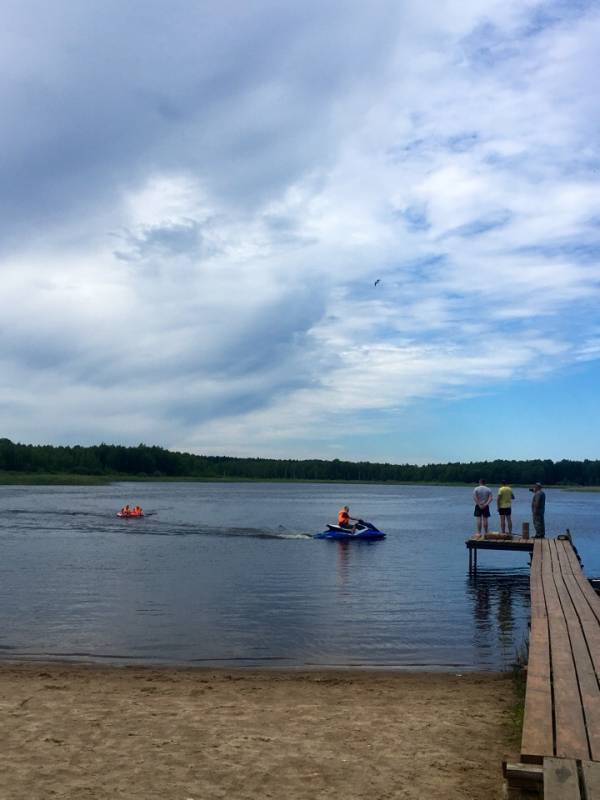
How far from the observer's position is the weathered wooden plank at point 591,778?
17.0ft

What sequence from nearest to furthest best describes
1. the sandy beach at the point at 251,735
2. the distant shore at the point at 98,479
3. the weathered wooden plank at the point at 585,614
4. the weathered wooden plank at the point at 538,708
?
the weathered wooden plank at the point at 538,708 < the sandy beach at the point at 251,735 < the weathered wooden plank at the point at 585,614 < the distant shore at the point at 98,479

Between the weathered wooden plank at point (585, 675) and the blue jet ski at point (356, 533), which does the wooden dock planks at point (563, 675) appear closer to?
the weathered wooden plank at point (585, 675)

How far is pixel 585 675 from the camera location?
8148 millimetres

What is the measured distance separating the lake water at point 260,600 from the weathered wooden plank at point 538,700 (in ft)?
9.72

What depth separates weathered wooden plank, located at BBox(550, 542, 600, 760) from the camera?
20.8 feet

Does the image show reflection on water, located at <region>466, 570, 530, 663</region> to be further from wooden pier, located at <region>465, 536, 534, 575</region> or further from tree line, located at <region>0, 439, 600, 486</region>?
tree line, located at <region>0, 439, 600, 486</region>

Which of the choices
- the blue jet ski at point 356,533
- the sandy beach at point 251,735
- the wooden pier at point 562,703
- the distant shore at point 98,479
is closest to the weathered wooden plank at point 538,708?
the wooden pier at point 562,703

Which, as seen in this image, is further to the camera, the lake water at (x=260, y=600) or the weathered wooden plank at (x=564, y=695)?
the lake water at (x=260, y=600)

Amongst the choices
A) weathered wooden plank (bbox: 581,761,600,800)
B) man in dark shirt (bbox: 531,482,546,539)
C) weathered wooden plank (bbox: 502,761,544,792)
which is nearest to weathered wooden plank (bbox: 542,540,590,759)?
weathered wooden plank (bbox: 581,761,600,800)

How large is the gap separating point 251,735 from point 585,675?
145 inches

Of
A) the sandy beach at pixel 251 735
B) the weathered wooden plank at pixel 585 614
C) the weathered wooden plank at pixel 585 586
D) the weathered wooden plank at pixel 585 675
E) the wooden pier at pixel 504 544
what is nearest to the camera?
the weathered wooden plank at pixel 585 675

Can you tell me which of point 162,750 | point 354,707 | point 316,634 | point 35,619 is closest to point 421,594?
point 316,634

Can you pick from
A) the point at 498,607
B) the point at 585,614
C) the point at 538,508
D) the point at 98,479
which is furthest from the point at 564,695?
the point at 98,479

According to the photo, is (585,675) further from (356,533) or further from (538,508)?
(356,533)
